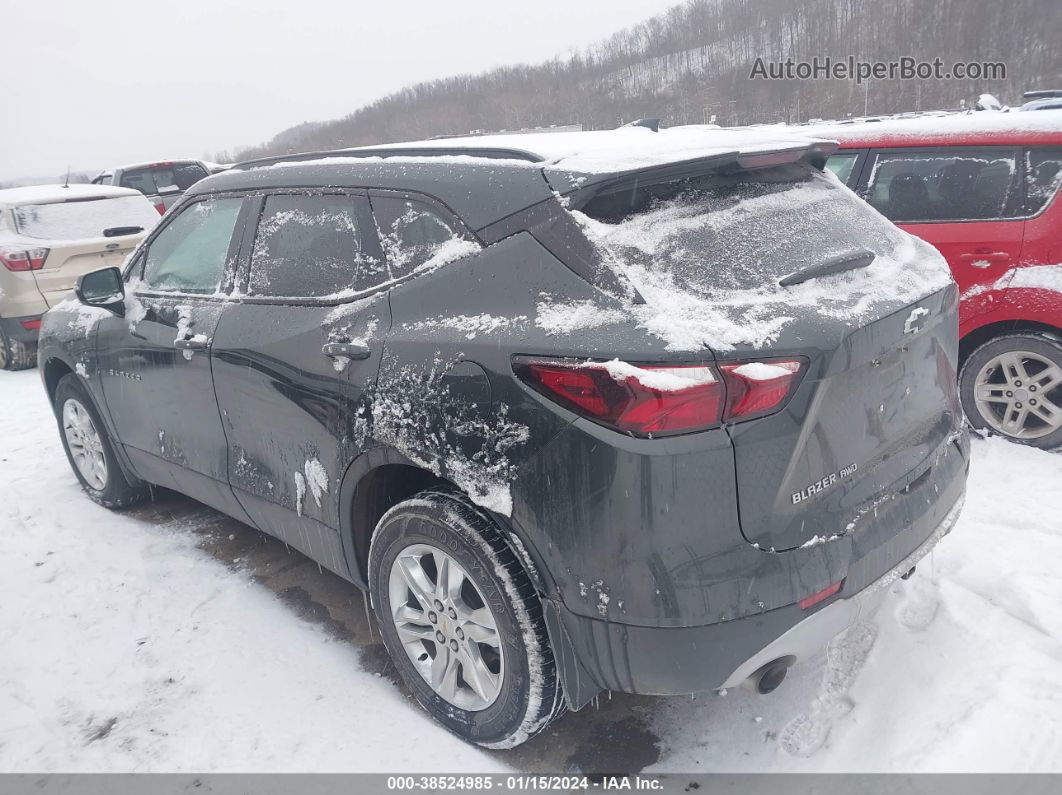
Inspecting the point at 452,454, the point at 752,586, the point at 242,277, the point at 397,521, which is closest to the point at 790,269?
the point at 752,586

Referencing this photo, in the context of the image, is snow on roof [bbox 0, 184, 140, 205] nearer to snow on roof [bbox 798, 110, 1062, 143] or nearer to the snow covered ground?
the snow covered ground

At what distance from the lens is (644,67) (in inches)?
3784

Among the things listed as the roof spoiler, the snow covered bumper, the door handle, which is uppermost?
the roof spoiler

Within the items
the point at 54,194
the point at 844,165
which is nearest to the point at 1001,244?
the point at 844,165

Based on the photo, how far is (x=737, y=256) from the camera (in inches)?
80.0

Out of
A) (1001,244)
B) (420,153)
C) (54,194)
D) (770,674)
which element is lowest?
(770,674)

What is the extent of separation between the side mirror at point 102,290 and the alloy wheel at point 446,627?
2.18m

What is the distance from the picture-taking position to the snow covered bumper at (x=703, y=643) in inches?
74.0

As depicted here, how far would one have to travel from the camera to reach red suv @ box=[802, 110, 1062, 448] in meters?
4.12

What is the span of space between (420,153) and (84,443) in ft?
9.74

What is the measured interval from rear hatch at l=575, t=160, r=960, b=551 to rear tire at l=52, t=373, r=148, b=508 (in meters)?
3.30

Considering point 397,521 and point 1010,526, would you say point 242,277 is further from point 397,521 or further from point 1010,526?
point 1010,526
